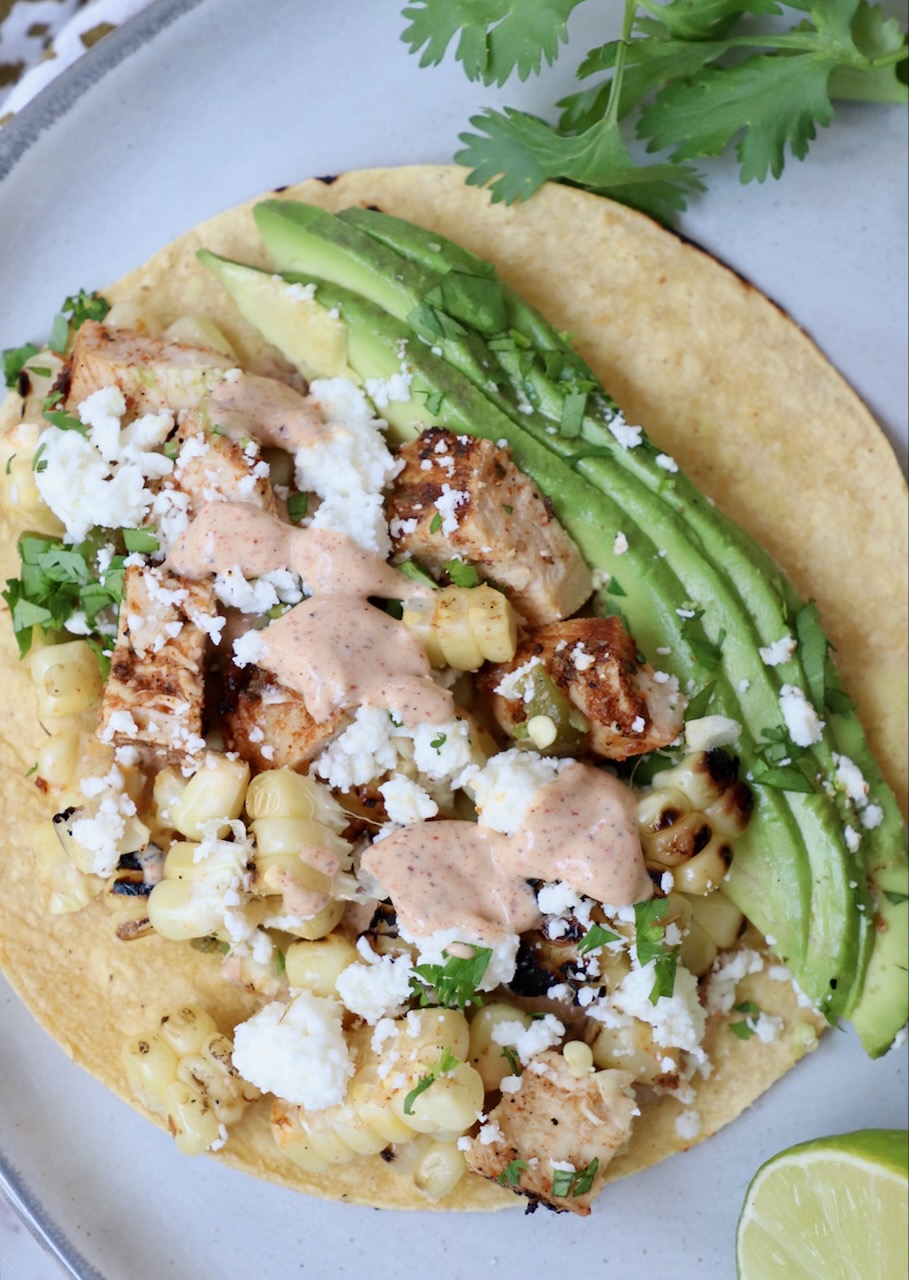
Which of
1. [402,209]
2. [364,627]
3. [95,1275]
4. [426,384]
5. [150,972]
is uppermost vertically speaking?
[402,209]

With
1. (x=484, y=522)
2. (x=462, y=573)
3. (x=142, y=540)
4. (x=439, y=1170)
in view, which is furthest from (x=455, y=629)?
(x=439, y=1170)

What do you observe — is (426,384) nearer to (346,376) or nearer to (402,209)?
(346,376)

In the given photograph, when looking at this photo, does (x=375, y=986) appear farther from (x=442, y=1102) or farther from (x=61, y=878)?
(x=61, y=878)

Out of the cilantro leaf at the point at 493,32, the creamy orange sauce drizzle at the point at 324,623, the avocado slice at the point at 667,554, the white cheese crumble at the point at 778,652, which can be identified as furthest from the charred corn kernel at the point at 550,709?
the cilantro leaf at the point at 493,32

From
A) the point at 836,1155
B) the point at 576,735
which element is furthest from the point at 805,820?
the point at 836,1155

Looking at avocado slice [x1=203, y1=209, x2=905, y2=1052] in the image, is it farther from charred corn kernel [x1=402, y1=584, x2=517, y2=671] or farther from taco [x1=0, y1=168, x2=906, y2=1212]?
charred corn kernel [x1=402, y1=584, x2=517, y2=671]

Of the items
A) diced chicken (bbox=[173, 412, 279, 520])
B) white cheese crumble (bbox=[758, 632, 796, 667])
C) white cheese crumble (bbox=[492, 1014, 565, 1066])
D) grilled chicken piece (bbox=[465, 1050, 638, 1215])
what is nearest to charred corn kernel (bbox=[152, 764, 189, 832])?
diced chicken (bbox=[173, 412, 279, 520])
